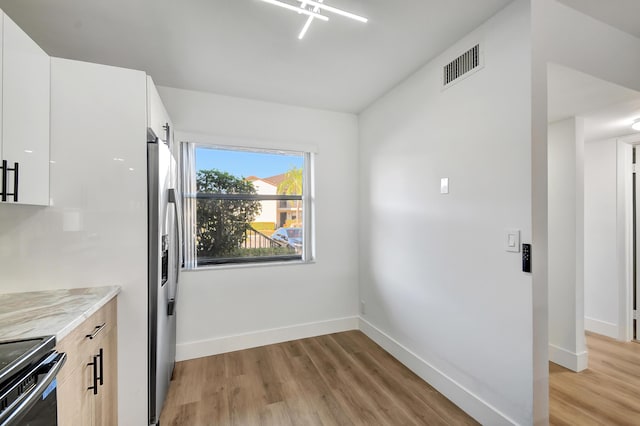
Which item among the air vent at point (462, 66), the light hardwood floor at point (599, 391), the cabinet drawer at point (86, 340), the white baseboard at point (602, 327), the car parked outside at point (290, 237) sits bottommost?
Result: the light hardwood floor at point (599, 391)

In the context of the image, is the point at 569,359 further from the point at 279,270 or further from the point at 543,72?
the point at 279,270

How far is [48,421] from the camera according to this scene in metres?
0.95

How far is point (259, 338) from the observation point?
2.88 m

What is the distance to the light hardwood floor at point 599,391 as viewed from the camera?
1848 mm

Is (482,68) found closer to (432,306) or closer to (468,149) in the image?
(468,149)

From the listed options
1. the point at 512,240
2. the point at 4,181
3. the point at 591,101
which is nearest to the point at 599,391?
the point at 512,240

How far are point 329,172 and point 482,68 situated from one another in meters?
1.80

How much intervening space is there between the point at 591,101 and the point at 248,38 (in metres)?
2.71

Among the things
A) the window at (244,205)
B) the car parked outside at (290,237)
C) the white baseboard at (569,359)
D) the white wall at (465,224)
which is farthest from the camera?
the car parked outside at (290,237)

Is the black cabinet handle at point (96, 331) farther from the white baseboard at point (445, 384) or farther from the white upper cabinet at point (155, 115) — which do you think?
the white baseboard at point (445, 384)

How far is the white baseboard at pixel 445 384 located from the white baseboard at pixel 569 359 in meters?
1.32

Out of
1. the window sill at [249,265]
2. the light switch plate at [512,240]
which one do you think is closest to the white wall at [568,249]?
the light switch plate at [512,240]

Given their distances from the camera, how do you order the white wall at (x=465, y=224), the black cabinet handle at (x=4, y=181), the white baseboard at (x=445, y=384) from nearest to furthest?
1. the black cabinet handle at (x=4, y=181)
2. the white wall at (x=465, y=224)
3. the white baseboard at (x=445, y=384)

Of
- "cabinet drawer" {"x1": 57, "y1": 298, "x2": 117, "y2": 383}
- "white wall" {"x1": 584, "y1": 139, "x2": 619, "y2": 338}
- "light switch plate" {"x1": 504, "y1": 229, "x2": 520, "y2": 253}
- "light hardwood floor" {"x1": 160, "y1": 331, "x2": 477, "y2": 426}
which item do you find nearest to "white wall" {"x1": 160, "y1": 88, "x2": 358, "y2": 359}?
"light hardwood floor" {"x1": 160, "y1": 331, "x2": 477, "y2": 426}
